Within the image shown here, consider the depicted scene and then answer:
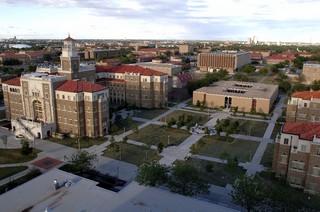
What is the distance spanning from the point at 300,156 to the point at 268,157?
11363mm

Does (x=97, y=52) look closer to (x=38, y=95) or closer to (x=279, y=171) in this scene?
(x=38, y=95)

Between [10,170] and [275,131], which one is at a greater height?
[275,131]

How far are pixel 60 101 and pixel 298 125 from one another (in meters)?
43.0

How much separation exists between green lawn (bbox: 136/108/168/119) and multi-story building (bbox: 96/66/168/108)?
224 centimetres

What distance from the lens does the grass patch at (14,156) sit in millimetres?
45838

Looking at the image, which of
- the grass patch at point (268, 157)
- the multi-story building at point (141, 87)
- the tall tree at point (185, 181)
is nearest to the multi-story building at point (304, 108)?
the grass patch at point (268, 157)

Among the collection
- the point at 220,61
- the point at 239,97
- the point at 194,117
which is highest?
the point at 220,61

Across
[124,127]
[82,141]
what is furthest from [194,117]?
[82,141]

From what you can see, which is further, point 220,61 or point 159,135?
point 220,61

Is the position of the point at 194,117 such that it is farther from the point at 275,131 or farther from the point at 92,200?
the point at 92,200

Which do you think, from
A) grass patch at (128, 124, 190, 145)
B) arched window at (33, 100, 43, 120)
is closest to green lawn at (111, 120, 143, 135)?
grass patch at (128, 124, 190, 145)

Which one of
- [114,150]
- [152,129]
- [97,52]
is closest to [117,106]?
[152,129]

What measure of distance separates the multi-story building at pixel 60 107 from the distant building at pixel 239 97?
A: 1355 inches

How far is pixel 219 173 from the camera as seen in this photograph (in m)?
42.2
